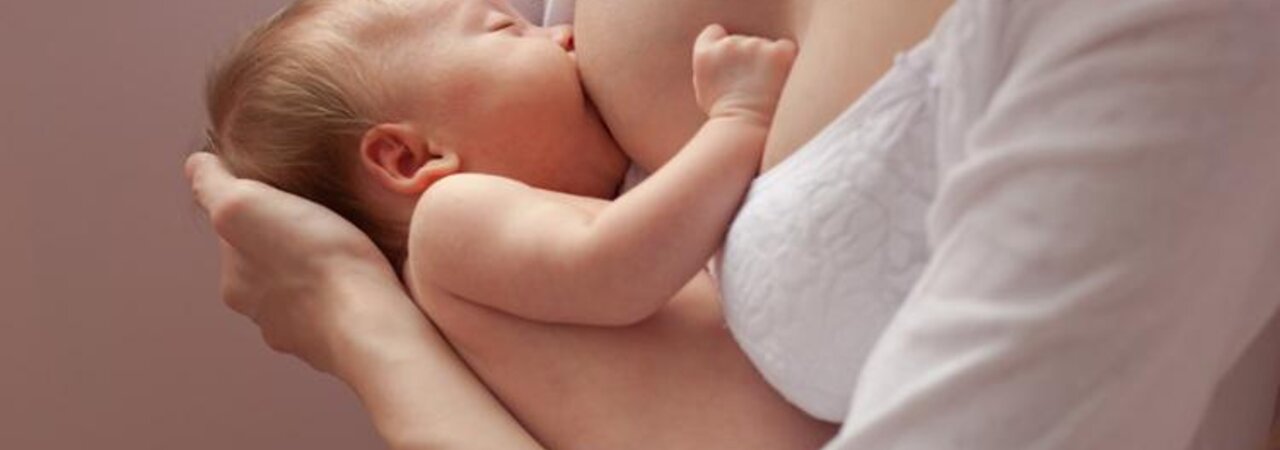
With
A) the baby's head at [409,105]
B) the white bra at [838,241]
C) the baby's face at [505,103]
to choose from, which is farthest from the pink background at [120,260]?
the white bra at [838,241]

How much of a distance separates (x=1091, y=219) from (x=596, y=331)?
414 millimetres

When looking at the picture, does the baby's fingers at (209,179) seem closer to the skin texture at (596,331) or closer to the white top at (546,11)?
the skin texture at (596,331)

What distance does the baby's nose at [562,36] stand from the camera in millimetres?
1191

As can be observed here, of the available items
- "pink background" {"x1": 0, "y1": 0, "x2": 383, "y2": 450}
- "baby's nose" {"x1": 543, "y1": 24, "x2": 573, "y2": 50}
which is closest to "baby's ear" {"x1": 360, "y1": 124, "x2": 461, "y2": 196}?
"baby's nose" {"x1": 543, "y1": 24, "x2": 573, "y2": 50}

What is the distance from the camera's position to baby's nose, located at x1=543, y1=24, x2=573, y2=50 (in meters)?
1.19

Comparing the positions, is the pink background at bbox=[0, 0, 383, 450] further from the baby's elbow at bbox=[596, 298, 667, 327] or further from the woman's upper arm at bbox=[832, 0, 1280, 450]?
the woman's upper arm at bbox=[832, 0, 1280, 450]

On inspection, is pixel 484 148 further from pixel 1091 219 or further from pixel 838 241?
pixel 1091 219

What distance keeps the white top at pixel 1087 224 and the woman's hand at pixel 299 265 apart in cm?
53

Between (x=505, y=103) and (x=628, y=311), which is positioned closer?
(x=628, y=311)

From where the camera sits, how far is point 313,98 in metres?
1.19

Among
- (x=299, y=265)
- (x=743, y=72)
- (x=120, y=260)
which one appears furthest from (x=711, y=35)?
(x=120, y=260)

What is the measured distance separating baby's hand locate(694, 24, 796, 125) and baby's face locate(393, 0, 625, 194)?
19 centimetres

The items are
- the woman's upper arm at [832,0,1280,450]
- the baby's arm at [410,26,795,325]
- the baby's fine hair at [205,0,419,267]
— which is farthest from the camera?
the baby's fine hair at [205,0,419,267]

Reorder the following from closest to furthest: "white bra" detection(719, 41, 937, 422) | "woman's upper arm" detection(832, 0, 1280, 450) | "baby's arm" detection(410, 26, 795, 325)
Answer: "woman's upper arm" detection(832, 0, 1280, 450) < "white bra" detection(719, 41, 937, 422) < "baby's arm" detection(410, 26, 795, 325)
